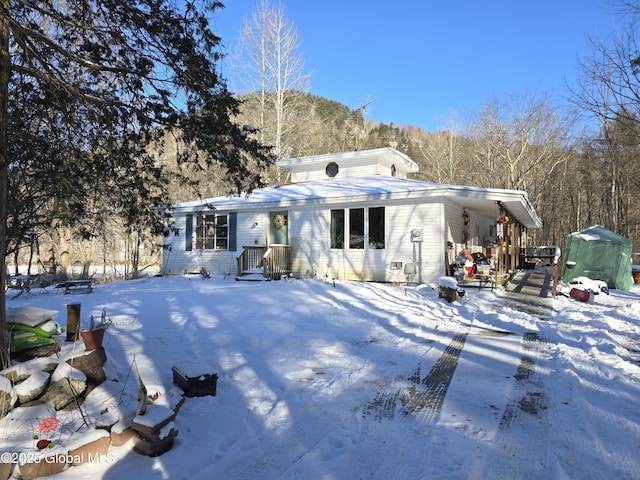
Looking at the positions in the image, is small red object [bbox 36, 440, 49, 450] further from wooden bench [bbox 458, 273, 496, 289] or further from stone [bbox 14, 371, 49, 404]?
wooden bench [bbox 458, 273, 496, 289]

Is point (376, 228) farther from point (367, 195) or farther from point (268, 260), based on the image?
point (268, 260)

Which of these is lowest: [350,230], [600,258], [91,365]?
[91,365]

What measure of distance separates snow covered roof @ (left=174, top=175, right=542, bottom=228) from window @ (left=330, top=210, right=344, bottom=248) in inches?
16.2

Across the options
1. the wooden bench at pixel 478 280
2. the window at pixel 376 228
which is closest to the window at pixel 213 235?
the window at pixel 376 228

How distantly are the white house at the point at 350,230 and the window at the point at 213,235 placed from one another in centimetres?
4

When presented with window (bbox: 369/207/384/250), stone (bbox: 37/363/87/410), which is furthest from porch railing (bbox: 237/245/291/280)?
stone (bbox: 37/363/87/410)

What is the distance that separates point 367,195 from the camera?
12617 millimetres

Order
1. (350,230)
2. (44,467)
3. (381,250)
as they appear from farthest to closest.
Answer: (350,230) < (381,250) < (44,467)

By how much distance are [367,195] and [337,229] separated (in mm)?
1705

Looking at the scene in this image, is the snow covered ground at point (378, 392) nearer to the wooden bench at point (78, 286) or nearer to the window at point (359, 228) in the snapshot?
the wooden bench at point (78, 286)

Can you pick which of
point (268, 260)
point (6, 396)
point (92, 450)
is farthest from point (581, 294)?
point (6, 396)

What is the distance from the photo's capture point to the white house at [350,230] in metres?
12.2

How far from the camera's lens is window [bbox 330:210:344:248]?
13539 mm

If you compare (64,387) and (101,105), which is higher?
(101,105)
